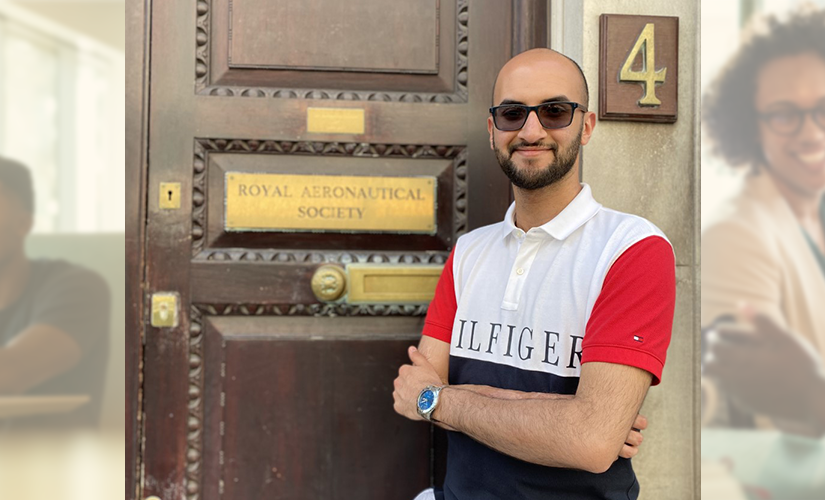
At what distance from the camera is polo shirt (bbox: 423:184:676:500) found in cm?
108

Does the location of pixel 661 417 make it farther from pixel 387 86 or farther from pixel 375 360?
pixel 387 86

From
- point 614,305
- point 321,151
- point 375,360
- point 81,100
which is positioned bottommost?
point 375,360

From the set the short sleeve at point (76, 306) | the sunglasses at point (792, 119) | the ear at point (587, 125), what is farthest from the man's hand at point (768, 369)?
the short sleeve at point (76, 306)

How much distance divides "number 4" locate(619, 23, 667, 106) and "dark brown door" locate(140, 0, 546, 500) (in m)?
0.27

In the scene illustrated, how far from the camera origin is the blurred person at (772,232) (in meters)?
2.28

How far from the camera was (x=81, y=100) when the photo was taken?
1744 mm

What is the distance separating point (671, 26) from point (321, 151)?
0.96 m

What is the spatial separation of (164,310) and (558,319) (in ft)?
3.45

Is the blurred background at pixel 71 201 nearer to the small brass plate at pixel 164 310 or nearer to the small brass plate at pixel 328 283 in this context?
the small brass plate at pixel 164 310

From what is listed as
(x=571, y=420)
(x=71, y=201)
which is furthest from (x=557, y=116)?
(x=71, y=201)

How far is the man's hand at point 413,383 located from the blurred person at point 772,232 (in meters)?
1.47

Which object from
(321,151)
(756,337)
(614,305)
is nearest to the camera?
(614,305)

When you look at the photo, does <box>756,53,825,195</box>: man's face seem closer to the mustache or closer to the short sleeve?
the mustache

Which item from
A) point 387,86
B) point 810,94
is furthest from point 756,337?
point 387,86
